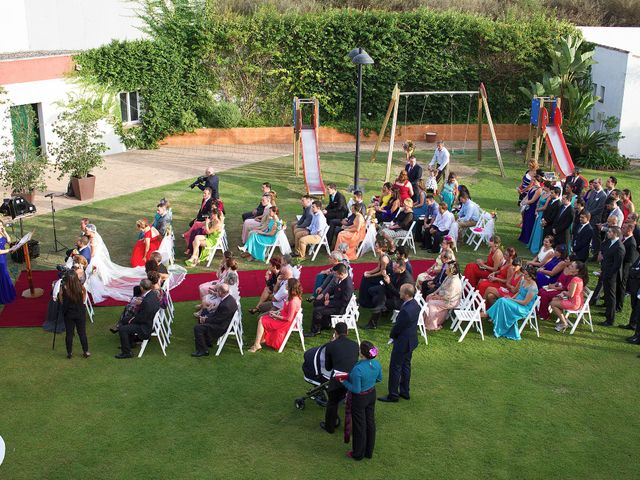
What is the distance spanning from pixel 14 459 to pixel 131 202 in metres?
11.3

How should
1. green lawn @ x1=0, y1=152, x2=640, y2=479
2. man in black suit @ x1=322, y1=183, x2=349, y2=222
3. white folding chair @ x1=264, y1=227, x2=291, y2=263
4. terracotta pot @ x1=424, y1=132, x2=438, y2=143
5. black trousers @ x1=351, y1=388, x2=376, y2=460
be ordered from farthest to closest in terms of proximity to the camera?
terracotta pot @ x1=424, y1=132, x2=438, y2=143
man in black suit @ x1=322, y1=183, x2=349, y2=222
white folding chair @ x1=264, y1=227, x2=291, y2=263
green lawn @ x1=0, y1=152, x2=640, y2=479
black trousers @ x1=351, y1=388, x2=376, y2=460

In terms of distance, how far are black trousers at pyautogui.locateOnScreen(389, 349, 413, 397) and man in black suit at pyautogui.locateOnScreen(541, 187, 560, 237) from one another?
656cm

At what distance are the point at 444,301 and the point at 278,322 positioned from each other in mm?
2654

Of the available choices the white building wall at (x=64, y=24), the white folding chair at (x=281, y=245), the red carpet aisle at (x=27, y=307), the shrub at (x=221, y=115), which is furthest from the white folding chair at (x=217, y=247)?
the white building wall at (x=64, y=24)

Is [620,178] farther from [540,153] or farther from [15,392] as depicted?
[15,392]

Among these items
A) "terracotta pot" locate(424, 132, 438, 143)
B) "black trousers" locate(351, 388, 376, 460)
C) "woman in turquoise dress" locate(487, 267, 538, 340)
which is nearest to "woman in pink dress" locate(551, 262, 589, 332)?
"woman in turquoise dress" locate(487, 267, 538, 340)

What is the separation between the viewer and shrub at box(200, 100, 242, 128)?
27.0 m

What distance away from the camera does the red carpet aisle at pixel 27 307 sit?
12383 mm

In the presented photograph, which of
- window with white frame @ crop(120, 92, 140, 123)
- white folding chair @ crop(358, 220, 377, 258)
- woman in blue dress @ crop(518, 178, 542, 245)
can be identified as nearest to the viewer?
white folding chair @ crop(358, 220, 377, 258)

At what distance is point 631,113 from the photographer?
23.8m

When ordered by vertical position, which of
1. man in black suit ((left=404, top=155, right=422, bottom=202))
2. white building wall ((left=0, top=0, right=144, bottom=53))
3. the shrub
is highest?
white building wall ((left=0, top=0, right=144, bottom=53))

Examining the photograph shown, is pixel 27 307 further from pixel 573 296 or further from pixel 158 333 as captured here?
pixel 573 296

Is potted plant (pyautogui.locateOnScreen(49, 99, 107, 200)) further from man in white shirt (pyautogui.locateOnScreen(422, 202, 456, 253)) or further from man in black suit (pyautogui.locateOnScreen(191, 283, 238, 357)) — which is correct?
man in black suit (pyautogui.locateOnScreen(191, 283, 238, 357))

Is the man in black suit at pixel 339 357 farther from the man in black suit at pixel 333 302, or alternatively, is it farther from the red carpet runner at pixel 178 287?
the red carpet runner at pixel 178 287
